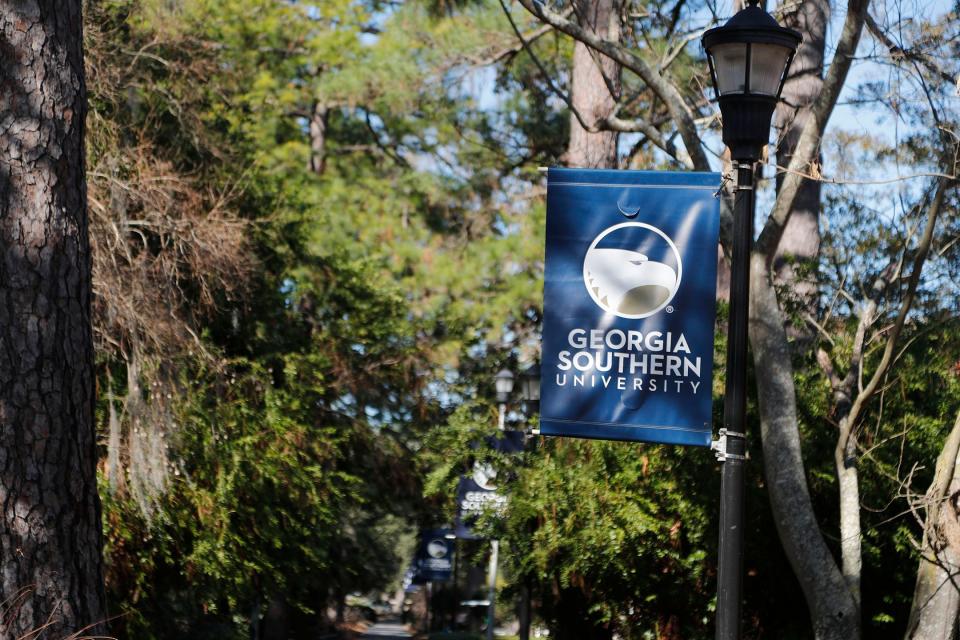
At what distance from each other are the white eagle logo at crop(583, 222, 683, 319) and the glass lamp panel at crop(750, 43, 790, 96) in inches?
40.3

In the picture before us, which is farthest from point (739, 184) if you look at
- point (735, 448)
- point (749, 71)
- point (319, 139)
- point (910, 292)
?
point (319, 139)

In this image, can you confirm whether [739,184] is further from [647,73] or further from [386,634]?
[386,634]

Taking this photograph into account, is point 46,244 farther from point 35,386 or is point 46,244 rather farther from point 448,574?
point 448,574

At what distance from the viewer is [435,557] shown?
22578 mm

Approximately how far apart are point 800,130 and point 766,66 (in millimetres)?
6450

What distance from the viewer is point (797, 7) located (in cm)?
1073

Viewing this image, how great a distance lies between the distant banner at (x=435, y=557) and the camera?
2250 cm

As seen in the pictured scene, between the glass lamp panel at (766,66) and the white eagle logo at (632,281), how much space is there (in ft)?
3.36

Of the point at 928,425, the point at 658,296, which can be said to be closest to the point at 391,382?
the point at 928,425

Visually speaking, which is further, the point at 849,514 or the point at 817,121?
the point at 849,514

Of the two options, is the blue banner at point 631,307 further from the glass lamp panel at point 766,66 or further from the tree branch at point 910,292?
the tree branch at point 910,292

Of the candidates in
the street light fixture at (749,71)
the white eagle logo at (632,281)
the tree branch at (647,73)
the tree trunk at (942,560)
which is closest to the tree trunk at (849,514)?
the tree trunk at (942,560)

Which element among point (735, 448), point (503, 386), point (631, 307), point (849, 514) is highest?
A: point (503, 386)

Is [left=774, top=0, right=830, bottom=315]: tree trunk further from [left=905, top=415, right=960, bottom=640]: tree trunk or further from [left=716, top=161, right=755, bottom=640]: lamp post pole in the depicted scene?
[left=716, top=161, right=755, bottom=640]: lamp post pole
